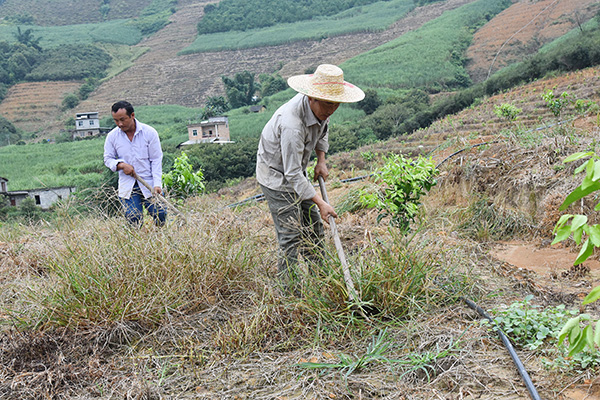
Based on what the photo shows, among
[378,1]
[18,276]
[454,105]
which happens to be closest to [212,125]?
[454,105]

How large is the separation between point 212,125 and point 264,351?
33.1m

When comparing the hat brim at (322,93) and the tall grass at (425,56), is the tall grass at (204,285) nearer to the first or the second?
the hat brim at (322,93)

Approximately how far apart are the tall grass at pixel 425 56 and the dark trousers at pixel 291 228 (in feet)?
120

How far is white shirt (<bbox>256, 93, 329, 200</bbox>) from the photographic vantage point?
314 cm

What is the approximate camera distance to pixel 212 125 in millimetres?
34938

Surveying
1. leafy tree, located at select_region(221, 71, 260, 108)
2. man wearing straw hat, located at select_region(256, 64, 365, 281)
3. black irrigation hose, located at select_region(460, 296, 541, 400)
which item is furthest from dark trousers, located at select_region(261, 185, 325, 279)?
leafy tree, located at select_region(221, 71, 260, 108)

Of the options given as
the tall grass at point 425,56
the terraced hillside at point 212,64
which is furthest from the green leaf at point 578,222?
the terraced hillside at point 212,64

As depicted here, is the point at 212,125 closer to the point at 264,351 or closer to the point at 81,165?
the point at 81,165

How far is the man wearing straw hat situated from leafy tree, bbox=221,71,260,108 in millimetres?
45054

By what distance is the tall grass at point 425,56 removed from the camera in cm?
3975

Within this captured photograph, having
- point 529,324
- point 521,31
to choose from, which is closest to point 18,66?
point 521,31

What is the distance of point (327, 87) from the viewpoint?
3.16m

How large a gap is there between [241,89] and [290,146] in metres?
46.6

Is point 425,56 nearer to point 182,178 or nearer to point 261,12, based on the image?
point 182,178
